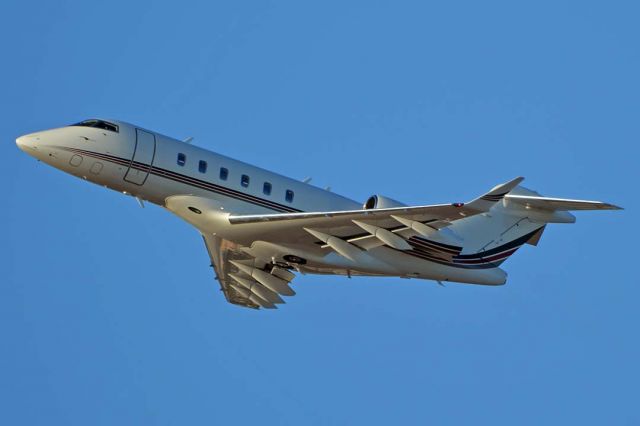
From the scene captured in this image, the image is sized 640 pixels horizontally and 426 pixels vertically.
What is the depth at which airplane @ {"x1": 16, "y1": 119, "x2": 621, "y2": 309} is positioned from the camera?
23.5 m

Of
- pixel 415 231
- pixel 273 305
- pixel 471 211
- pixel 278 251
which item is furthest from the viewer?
pixel 273 305

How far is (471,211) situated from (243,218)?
17.2 ft

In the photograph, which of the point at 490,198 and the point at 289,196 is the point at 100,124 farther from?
the point at 490,198

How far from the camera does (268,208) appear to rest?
24.7 m

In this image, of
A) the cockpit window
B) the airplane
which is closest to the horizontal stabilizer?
the airplane

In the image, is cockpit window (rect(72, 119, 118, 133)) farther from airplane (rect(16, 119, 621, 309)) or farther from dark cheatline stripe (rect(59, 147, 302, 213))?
dark cheatline stripe (rect(59, 147, 302, 213))

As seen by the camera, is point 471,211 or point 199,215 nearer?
point 471,211

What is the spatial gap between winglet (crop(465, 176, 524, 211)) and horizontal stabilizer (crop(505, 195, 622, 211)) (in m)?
1.76

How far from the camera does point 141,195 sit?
24.3 m

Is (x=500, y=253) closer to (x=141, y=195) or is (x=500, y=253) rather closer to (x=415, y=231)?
(x=415, y=231)

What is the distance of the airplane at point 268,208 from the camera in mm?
23453

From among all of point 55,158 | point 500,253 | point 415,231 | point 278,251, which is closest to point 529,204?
point 500,253

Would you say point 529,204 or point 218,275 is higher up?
point 529,204

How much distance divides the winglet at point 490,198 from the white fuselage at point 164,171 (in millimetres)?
4926
